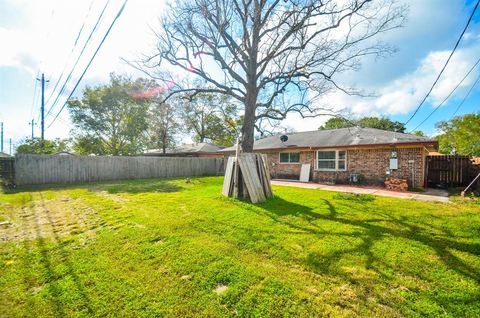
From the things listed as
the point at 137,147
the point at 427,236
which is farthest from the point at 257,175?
the point at 137,147

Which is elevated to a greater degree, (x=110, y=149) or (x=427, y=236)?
(x=110, y=149)

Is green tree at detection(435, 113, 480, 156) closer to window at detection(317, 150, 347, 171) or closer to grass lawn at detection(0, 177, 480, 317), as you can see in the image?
window at detection(317, 150, 347, 171)

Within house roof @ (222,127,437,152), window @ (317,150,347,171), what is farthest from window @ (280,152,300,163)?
window @ (317,150,347,171)

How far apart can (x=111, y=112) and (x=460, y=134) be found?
134 feet

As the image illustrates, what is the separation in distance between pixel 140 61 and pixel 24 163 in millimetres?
8222

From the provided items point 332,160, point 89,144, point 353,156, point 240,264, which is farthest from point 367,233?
point 89,144

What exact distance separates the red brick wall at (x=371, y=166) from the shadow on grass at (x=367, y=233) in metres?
5.48

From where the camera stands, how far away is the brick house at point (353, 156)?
32.2ft

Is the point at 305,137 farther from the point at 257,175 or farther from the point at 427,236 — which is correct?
the point at 427,236

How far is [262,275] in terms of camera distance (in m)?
2.60

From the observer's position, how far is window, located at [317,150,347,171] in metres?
12.0

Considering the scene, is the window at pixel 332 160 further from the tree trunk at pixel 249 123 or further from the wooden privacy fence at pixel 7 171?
the wooden privacy fence at pixel 7 171

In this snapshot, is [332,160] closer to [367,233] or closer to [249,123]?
[249,123]

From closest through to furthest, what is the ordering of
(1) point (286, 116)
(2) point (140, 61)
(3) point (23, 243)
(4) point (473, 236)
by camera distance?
1. (3) point (23, 243)
2. (4) point (473, 236)
3. (2) point (140, 61)
4. (1) point (286, 116)
